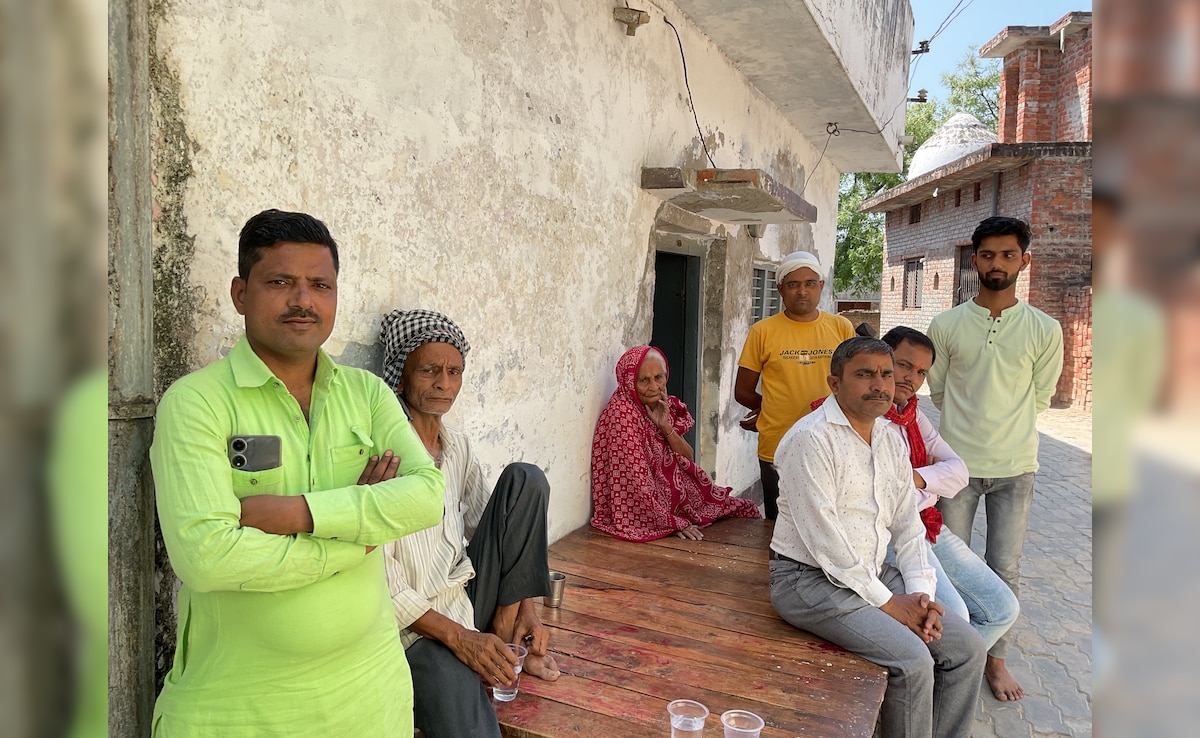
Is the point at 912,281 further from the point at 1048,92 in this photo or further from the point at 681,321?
the point at 681,321

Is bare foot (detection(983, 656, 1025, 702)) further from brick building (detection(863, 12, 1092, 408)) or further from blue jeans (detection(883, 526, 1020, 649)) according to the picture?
brick building (detection(863, 12, 1092, 408))

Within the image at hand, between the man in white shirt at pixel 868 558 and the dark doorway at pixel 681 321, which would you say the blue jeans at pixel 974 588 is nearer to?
the man in white shirt at pixel 868 558

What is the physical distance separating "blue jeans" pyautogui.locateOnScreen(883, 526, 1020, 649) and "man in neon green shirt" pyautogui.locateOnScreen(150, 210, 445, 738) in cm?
226

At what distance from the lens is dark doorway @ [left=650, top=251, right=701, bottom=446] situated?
6.02 m

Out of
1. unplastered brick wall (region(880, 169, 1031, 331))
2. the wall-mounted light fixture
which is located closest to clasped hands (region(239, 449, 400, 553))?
the wall-mounted light fixture

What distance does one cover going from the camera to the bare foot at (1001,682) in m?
3.70

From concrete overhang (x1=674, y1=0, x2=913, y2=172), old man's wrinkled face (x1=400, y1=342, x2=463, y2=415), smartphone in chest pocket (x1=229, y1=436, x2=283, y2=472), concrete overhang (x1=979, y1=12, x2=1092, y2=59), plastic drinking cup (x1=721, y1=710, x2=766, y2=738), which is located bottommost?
plastic drinking cup (x1=721, y1=710, x2=766, y2=738)

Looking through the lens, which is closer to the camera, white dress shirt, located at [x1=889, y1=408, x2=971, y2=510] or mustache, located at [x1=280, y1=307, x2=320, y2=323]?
mustache, located at [x1=280, y1=307, x2=320, y2=323]

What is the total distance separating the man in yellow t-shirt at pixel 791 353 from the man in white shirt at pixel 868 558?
1.06m

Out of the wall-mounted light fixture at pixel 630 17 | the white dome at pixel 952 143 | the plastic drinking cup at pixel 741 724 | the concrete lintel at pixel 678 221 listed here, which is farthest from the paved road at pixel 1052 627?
the white dome at pixel 952 143

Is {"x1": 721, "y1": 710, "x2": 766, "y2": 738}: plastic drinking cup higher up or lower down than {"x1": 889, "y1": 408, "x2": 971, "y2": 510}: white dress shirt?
lower down

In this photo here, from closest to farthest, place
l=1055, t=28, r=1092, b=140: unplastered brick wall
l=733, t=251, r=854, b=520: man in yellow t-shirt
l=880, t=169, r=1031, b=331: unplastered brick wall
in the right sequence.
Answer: l=733, t=251, r=854, b=520: man in yellow t-shirt, l=880, t=169, r=1031, b=331: unplastered brick wall, l=1055, t=28, r=1092, b=140: unplastered brick wall
